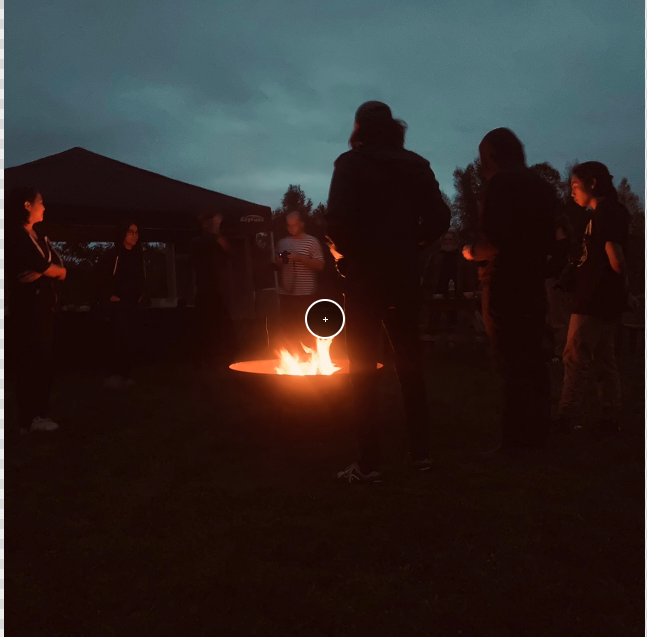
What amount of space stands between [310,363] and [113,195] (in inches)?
251

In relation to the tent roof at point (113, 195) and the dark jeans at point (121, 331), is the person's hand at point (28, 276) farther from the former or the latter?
the tent roof at point (113, 195)

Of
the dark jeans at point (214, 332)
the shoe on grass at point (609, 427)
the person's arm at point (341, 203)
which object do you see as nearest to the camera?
the person's arm at point (341, 203)

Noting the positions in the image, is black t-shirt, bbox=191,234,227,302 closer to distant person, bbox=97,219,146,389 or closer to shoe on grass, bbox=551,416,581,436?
distant person, bbox=97,219,146,389

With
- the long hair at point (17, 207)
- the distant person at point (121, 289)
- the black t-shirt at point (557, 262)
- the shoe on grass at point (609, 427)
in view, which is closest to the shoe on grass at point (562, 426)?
the shoe on grass at point (609, 427)

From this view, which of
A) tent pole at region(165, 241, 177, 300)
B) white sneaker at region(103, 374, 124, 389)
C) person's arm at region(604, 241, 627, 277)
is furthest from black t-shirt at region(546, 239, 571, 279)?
tent pole at region(165, 241, 177, 300)

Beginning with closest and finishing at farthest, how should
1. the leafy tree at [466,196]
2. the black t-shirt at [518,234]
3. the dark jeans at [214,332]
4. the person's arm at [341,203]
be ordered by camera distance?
1. the person's arm at [341,203]
2. the black t-shirt at [518,234]
3. the dark jeans at [214,332]
4. the leafy tree at [466,196]

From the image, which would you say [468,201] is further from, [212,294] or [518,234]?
[518,234]

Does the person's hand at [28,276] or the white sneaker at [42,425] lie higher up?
the person's hand at [28,276]

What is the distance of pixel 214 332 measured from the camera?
289 inches

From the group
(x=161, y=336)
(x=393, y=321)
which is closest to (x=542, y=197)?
(x=393, y=321)

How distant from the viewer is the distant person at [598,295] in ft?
13.8

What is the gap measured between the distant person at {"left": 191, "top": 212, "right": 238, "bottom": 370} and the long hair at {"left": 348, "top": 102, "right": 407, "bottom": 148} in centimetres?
377

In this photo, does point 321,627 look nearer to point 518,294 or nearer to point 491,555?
point 491,555

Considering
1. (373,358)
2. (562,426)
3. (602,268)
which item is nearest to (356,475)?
(373,358)
